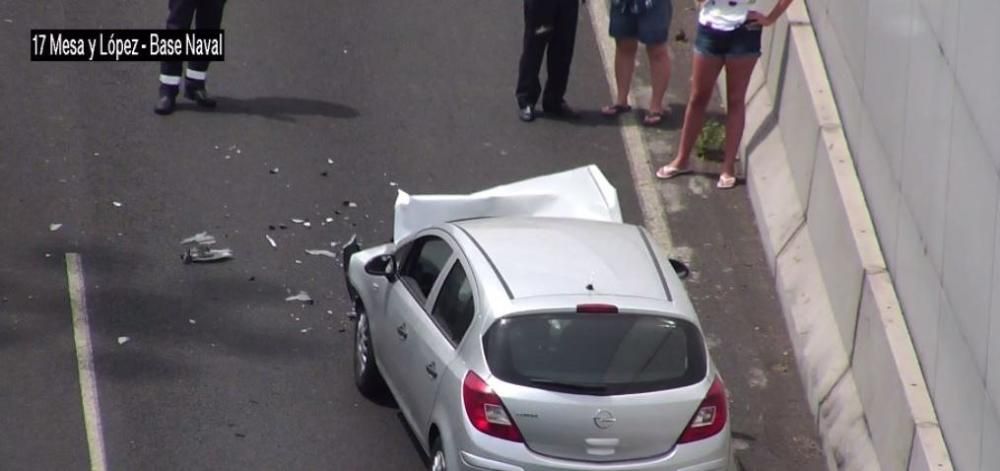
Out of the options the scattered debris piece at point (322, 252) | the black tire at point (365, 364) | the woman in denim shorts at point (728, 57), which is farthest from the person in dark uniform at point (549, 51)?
the black tire at point (365, 364)

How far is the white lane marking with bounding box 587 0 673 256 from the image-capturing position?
14.3 m

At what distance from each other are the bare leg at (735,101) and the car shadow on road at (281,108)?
11.1 feet

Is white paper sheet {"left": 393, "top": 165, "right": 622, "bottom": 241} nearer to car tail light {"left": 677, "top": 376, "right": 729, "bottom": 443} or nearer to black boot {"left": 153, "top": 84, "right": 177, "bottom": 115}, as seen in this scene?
car tail light {"left": 677, "top": 376, "right": 729, "bottom": 443}

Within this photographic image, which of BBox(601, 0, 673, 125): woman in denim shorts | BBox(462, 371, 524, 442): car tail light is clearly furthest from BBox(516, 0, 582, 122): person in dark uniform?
BBox(462, 371, 524, 442): car tail light

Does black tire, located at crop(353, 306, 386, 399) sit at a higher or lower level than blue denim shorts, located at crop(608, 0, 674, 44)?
lower

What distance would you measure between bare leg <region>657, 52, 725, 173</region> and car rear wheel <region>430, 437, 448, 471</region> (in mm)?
5201

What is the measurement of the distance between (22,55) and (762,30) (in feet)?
22.2

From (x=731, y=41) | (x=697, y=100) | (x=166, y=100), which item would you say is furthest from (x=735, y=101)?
(x=166, y=100)

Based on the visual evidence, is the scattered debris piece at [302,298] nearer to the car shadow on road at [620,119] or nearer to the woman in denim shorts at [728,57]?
the woman in denim shorts at [728,57]

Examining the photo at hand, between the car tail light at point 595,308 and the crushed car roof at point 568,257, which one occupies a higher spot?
the car tail light at point 595,308

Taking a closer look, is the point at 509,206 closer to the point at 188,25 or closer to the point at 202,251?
the point at 202,251

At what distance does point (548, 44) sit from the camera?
15.8 m

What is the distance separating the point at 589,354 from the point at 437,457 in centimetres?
117

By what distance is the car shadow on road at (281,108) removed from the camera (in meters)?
15.9
